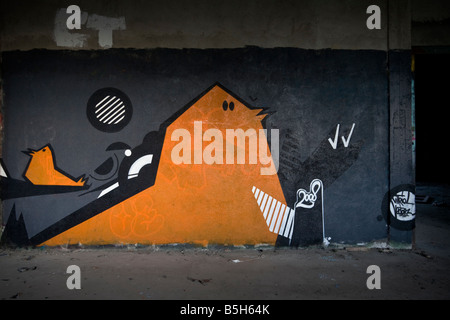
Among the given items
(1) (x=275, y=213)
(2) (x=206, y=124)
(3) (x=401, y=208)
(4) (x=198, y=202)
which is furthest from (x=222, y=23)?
(3) (x=401, y=208)

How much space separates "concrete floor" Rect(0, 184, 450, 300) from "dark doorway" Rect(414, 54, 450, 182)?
11.2m

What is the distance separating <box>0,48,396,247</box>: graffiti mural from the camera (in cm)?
392

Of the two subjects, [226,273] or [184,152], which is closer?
[226,273]

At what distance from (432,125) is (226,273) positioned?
585 inches

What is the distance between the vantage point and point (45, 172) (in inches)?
155

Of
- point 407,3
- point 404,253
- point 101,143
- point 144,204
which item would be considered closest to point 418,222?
point 404,253

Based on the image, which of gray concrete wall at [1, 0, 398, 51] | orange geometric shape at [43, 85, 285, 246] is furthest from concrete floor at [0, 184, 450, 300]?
gray concrete wall at [1, 0, 398, 51]

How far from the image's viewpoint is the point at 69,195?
3.93m

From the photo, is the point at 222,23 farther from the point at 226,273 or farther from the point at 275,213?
the point at 226,273

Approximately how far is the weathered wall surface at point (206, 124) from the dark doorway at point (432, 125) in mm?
10971

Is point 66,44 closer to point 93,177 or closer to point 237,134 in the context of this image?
point 93,177

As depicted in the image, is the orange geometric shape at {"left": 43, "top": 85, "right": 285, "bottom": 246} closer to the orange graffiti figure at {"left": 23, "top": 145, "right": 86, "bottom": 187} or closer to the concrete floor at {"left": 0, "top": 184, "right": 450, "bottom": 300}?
the concrete floor at {"left": 0, "top": 184, "right": 450, "bottom": 300}
